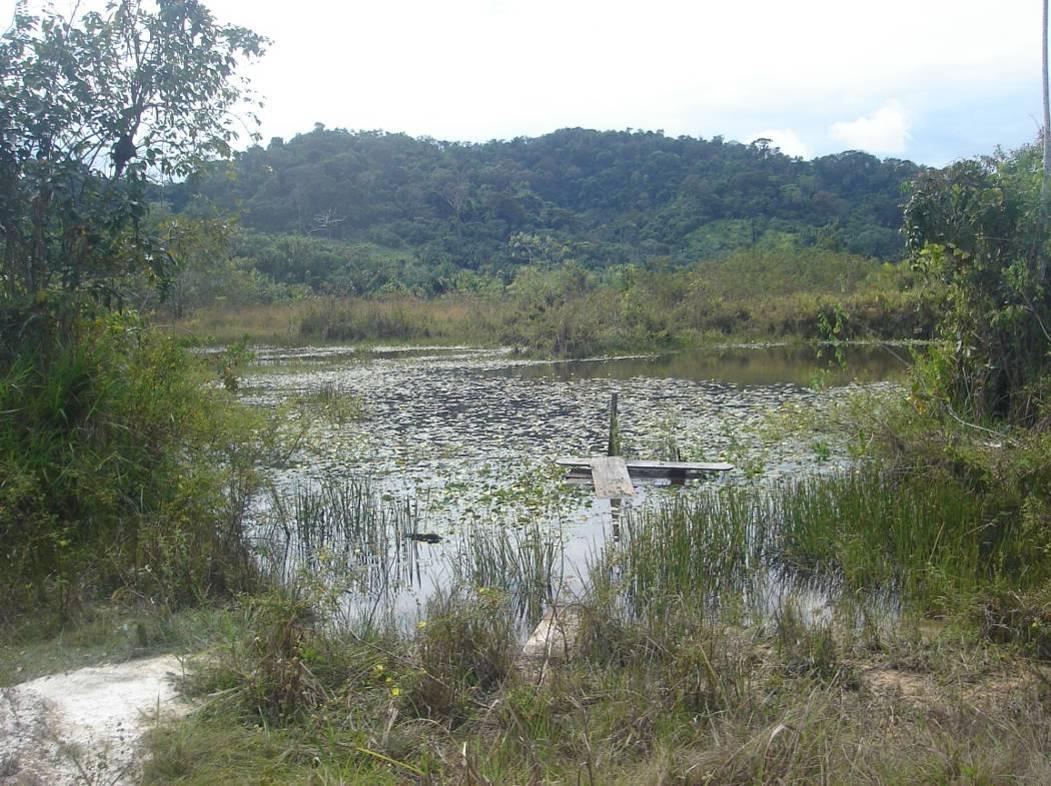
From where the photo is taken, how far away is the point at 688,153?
72.6 meters

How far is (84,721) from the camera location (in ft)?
12.0

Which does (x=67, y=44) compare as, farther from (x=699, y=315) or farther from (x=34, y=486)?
(x=699, y=315)

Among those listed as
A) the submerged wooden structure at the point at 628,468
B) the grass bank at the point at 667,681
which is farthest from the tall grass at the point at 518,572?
the submerged wooden structure at the point at 628,468

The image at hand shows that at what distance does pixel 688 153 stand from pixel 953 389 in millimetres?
67918

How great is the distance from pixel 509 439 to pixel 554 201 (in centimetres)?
5977

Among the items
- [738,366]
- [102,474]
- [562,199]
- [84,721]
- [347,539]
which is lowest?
[347,539]

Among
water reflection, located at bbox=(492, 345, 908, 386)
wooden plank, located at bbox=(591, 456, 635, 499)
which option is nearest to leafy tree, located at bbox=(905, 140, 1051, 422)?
wooden plank, located at bbox=(591, 456, 635, 499)

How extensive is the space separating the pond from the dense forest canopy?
28206mm

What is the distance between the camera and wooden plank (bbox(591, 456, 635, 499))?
812 centimetres

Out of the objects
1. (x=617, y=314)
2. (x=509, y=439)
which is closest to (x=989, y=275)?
(x=509, y=439)

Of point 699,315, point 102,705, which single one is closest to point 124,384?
point 102,705

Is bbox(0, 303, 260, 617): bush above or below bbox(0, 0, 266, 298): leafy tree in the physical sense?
below

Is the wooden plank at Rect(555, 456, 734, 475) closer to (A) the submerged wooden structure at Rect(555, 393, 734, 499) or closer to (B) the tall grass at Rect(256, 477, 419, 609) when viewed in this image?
(A) the submerged wooden structure at Rect(555, 393, 734, 499)

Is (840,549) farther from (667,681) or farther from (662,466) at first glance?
(662,466)
